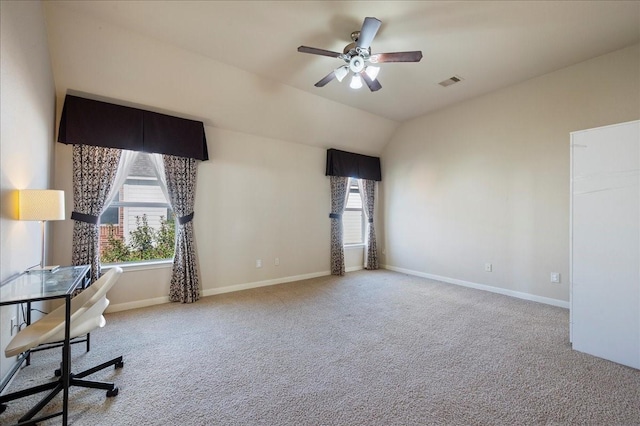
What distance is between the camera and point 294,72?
145 inches

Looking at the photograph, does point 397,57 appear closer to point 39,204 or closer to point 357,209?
point 39,204

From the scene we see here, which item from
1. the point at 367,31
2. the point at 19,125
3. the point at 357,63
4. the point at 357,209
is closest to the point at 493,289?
the point at 357,209

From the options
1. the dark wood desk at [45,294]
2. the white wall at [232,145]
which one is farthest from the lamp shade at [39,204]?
the white wall at [232,145]

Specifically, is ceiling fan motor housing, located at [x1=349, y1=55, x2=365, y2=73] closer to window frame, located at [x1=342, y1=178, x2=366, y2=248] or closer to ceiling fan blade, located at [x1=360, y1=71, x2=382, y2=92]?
ceiling fan blade, located at [x1=360, y1=71, x2=382, y2=92]

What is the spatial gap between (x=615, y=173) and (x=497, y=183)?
2.06 meters

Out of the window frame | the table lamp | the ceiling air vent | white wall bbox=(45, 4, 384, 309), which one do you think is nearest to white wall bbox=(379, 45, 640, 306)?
the ceiling air vent

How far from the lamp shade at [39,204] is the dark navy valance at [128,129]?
1.45 meters

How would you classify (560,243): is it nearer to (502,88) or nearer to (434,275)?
(434,275)

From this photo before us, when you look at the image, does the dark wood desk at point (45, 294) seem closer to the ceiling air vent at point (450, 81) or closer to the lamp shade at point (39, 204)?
the lamp shade at point (39, 204)

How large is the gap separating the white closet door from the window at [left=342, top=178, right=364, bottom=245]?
392 cm

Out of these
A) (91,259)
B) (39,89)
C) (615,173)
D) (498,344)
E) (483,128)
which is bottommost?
(498,344)

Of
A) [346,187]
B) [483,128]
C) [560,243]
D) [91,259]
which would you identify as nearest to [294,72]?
[346,187]

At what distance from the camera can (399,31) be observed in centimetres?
286

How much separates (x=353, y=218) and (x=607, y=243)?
13.8 feet
